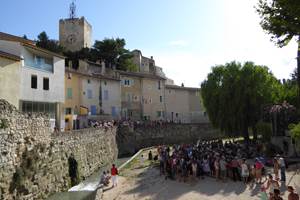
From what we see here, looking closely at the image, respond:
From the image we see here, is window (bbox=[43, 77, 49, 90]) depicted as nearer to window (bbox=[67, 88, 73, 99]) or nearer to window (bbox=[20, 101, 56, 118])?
window (bbox=[20, 101, 56, 118])

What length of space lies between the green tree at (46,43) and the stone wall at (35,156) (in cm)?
3517

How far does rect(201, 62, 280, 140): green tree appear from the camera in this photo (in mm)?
37531

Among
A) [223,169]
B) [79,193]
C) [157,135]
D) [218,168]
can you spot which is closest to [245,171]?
[218,168]

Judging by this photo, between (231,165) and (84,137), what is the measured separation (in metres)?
13.1

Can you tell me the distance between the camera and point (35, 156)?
20094mm

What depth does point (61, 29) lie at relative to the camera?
80062 millimetres

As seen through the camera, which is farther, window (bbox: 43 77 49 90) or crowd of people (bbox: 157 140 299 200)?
window (bbox: 43 77 49 90)

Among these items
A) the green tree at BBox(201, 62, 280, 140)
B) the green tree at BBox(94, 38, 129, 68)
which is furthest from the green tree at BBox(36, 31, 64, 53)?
the green tree at BBox(201, 62, 280, 140)

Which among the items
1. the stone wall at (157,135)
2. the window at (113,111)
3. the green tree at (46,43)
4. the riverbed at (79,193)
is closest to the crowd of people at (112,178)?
the riverbed at (79,193)

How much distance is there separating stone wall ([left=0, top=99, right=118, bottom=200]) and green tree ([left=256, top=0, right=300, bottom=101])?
38.8 ft

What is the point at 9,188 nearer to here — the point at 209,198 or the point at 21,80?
the point at 209,198

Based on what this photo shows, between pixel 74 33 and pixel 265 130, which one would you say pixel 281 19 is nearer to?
pixel 265 130

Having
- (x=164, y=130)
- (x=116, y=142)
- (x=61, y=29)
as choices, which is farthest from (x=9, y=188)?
(x=61, y=29)

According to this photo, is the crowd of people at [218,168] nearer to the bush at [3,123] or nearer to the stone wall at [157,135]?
the bush at [3,123]
